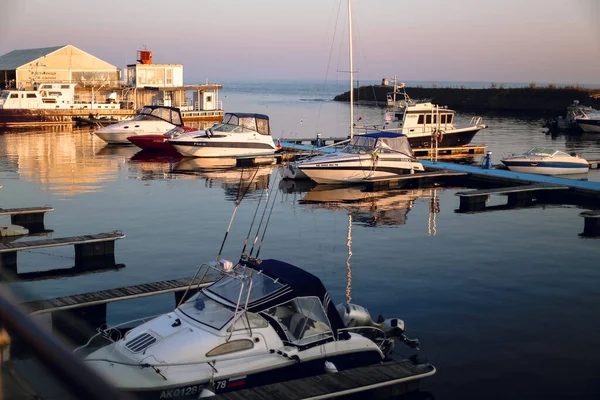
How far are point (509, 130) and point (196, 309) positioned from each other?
60413mm

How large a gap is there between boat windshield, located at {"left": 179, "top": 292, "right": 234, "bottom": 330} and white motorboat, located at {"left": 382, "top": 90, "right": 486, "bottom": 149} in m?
34.4

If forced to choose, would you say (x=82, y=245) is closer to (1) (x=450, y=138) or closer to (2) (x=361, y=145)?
(2) (x=361, y=145)

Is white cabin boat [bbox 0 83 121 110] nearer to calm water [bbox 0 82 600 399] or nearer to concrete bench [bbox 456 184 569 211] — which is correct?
calm water [bbox 0 82 600 399]

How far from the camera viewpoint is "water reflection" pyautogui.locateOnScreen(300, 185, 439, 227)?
26.5 metres

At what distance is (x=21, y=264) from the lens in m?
19.4

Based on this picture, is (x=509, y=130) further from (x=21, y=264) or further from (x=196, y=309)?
(x=196, y=309)

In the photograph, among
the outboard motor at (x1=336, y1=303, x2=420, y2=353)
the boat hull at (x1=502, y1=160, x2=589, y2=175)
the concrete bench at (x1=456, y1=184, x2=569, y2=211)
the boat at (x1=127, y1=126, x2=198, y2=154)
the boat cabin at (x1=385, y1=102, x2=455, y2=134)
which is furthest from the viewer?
the boat at (x1=127, y1=126, x2=198, y2=154)

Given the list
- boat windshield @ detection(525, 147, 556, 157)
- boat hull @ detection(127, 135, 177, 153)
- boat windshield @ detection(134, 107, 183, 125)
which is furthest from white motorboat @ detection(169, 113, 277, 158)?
boat windshield @ detection(525, 147, 556, 157)

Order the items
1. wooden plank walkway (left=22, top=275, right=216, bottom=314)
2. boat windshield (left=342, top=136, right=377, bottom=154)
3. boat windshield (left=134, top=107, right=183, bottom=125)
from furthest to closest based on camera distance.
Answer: boat windshield (left=134, top=107, right=183, bottom=125)
boat windshield (left=342, top=136, right=377, bottom=154)
wooden plank walkway (left=22, top=275, right=216, bottom=314)

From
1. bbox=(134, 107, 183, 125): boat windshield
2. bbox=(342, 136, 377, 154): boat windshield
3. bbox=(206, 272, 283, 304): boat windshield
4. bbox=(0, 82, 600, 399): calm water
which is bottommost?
bbox=(0, 82, 600, 399): calm water

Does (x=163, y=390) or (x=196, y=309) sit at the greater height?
(x=196, y=309)

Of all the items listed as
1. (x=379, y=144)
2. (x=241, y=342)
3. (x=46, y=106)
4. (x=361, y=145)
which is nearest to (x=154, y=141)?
(x=361, y=145)

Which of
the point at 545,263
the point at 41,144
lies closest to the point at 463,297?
the point at 545,263

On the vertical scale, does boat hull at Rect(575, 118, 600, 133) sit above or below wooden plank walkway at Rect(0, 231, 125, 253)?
above
